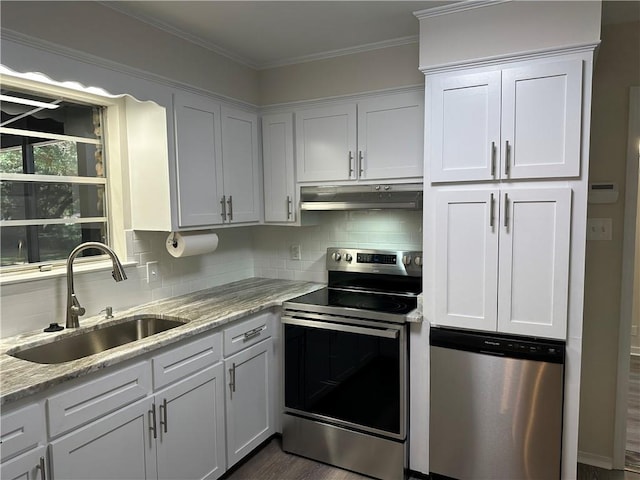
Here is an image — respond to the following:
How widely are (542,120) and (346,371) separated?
165 centimetres

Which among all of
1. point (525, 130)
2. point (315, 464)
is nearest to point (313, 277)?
point (315, 464)

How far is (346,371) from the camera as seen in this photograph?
8.36 ft

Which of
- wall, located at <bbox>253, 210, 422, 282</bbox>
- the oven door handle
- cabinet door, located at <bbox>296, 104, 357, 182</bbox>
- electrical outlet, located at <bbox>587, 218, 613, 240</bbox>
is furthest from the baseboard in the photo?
cabinet door, located at <bbox>296, 104, 357, 182</bbox>

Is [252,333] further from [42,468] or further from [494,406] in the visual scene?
[494,406]

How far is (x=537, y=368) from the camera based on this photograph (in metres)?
2.15

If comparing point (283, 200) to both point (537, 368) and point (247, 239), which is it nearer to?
point (247, 239)

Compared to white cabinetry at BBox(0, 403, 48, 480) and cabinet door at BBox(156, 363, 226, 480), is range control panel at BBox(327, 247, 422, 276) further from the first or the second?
white cabinetry at BBox(0, 403, 48, 480)

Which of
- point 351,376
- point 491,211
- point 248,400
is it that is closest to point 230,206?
point 248,400

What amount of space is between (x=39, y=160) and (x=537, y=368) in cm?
270

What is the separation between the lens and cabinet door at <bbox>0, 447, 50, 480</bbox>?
4.78 feet

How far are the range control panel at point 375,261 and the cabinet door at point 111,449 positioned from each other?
1619mm

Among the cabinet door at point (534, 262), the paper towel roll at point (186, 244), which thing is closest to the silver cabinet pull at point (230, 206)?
the paper towel roll at point (186, 244)

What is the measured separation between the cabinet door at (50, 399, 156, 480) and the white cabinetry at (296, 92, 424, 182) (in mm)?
1766

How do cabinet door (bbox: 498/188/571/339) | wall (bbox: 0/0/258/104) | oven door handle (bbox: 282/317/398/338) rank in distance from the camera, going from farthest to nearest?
oven door handle (bbox: 282/317/398/338) < cabinet door (bbox: 498/188/571/339) < wall (bbox: 0/0/258/104)
